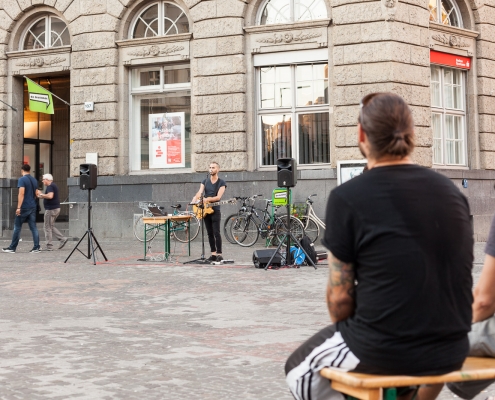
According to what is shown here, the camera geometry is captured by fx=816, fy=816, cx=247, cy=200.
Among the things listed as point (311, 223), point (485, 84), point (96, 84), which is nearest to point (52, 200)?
point (96, 84)

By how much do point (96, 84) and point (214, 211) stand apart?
25.5ft

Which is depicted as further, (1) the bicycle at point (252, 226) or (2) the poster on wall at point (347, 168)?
(1) the bicycle at point (252, 226)

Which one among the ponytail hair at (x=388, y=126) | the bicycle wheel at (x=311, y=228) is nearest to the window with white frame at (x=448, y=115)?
the bicycle wheel at (x=311, y=228)

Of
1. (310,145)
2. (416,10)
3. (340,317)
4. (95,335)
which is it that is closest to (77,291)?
(95,335)

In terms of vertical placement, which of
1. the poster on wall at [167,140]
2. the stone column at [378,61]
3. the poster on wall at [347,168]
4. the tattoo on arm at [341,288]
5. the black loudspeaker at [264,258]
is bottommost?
the black loudspeaker at [264,258]

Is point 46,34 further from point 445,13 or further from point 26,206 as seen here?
point 445,13

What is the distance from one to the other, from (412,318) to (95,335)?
15.7 feet

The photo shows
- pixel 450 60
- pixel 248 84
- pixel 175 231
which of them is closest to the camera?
pixel 175 231

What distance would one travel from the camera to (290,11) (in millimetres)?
19156

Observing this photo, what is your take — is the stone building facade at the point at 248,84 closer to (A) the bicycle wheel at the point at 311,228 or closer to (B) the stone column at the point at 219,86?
(B) the stone column at the point at 219,86

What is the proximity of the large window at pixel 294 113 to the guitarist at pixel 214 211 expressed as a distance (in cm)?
490

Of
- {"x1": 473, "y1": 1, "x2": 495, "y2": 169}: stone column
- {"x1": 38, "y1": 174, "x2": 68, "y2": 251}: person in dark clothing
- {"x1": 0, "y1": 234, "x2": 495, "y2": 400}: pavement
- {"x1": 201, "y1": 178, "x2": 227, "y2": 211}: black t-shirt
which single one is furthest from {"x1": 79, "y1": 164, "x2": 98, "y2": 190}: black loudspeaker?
{"x1": 473, "y1": 1, "x2": 495, "y2": 169}: stone column

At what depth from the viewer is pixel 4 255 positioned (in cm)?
1658

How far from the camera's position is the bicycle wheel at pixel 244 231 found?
60.6 ft
